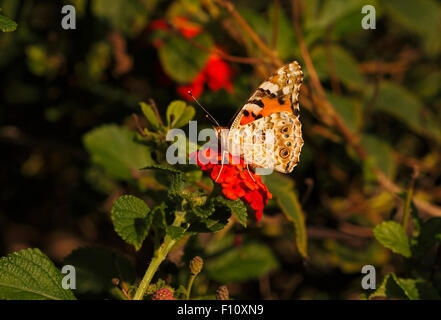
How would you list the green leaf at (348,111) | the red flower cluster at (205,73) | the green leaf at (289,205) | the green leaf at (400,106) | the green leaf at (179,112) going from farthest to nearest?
1. the green leaf at (400,106)
2. the green leaf at (348,111)
3. the red flower cluster at (205,73)
4. the green leaf at (289,205)
5. the green leaf at (179,112)

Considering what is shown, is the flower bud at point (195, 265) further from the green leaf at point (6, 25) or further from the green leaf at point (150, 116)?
the green leaf at point (6, 25)

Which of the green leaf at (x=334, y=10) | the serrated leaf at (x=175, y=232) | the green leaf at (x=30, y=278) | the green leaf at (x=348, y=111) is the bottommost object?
the green leaf at (x=30, y=278)

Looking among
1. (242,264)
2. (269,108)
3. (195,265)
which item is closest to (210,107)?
(269,108)

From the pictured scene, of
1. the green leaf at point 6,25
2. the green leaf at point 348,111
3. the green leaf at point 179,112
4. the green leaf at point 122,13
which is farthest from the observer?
the green leaf at point 348,111

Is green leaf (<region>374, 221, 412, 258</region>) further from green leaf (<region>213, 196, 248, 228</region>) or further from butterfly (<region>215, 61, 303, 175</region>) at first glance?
green leaf (<region>213, 196, 248, 228</region>)

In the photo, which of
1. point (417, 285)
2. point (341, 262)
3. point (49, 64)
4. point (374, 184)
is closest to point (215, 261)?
point (341, 262)

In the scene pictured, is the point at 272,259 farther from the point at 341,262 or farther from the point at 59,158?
the point at 59,158

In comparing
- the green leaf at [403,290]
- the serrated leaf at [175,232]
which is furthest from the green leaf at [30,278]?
the green leaf at [403,290]
